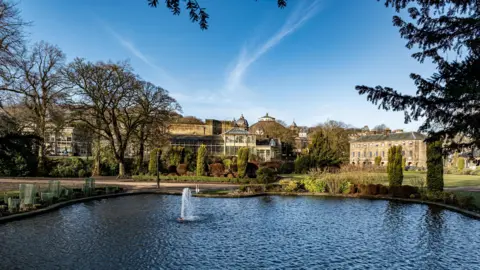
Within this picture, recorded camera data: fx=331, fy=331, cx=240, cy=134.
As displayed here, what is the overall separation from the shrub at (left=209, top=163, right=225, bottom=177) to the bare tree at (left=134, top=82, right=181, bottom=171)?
645cm

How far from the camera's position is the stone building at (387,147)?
6278cm

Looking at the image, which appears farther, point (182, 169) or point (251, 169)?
point (251, 169)

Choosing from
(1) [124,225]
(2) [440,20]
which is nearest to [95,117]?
(1) [124,225]

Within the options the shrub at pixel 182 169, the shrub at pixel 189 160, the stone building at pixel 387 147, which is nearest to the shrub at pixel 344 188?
the shrub at pixel 182 169

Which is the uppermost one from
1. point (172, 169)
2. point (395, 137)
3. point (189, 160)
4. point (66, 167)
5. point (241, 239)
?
point (395, 137)

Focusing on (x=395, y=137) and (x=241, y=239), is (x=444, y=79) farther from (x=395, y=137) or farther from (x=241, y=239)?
(x=395, y=137)

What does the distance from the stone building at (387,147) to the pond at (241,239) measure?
45984 mm

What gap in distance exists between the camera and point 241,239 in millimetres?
9914

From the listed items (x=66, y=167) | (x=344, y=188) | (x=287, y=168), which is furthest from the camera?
(x=287, y=168)

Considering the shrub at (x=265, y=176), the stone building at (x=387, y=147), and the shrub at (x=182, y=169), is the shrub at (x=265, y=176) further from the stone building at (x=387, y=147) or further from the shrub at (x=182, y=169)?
the stone building at (x=387, y=147)

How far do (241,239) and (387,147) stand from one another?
64.3 metres

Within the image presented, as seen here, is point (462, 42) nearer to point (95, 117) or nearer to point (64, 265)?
point (64, 265)

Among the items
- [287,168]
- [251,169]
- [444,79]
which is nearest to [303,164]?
[287,168]

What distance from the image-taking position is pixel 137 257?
806 cm
